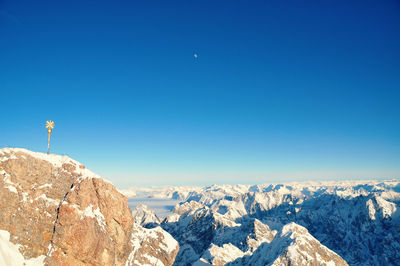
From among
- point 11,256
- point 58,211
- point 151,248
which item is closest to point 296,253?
point 151,248

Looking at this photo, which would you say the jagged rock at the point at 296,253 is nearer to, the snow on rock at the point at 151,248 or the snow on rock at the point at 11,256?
the snow on rock at the point at 151,248

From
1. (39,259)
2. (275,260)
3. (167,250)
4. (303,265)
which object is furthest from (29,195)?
(303,265)

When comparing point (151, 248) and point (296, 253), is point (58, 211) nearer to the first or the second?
point (151, 248)

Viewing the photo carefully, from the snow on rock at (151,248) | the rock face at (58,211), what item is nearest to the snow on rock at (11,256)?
the rock face at (58,211)

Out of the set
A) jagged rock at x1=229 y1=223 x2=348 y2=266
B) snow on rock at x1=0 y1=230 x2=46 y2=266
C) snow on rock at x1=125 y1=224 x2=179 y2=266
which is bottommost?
jagged rock at x1=229 y1=223 x2=348 y2=266

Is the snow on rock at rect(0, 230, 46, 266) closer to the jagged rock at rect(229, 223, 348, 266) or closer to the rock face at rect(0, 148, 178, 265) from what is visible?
the rock face at rect(0, 148, 178, 265)

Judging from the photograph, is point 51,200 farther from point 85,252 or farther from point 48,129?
point 48,129

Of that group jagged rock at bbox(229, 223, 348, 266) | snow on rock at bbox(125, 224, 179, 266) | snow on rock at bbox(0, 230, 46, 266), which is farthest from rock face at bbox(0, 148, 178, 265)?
jagged rock at bbox(229, 223, 348, 266)

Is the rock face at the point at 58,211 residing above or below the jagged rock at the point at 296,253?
above
